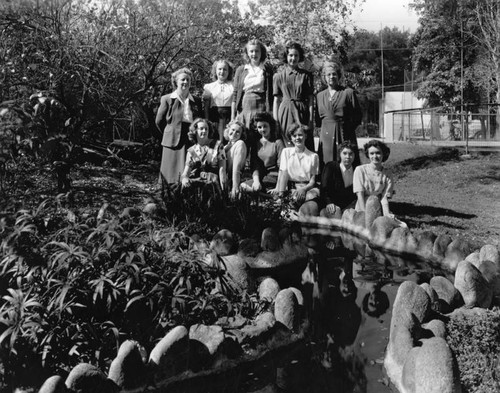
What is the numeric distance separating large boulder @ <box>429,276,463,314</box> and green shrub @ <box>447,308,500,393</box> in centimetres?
17

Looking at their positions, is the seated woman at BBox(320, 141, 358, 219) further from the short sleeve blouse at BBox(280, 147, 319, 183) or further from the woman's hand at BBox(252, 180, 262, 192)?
the woman's hand at BBox(252, 180, 262, 192)

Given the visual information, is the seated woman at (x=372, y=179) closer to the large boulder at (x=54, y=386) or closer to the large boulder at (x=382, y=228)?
the large boulder at (x=382, y=228)

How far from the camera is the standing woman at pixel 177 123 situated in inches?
335

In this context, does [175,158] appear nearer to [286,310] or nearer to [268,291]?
[268,291]

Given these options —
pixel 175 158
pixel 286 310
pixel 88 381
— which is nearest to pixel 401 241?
pixel 286 310

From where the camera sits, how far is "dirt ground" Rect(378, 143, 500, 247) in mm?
8297

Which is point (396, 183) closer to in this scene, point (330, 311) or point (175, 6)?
point (175, 6)

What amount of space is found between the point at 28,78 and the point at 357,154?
12.8ft

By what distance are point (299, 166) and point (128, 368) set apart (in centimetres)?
501

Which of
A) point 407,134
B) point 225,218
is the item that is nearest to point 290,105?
point 225,218

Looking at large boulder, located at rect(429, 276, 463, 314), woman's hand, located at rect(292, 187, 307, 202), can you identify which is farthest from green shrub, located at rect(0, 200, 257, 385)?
woman's hand, located at rect(292, 187, 307, 202)

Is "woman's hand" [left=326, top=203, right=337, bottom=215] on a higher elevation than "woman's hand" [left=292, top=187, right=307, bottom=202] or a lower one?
lower

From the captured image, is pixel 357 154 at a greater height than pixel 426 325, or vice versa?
pixel 357 154

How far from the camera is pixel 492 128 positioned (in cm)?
2220
